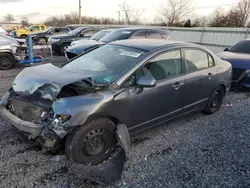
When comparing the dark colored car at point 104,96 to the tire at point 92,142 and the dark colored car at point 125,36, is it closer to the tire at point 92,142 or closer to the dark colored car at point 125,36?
the tire at point 92,142

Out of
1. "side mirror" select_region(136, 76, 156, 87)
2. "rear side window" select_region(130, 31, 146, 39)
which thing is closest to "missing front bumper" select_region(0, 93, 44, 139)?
"side mirror" select_region(136, 76, 156, 87)

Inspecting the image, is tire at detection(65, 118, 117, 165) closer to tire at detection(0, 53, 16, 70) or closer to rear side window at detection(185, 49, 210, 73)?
rear side window at detection(185, 49, 210, 73)

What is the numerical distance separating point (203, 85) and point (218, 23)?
1225 inches

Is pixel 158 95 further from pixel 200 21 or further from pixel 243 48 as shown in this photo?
pixel 200 21

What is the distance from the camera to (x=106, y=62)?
10.5 feet

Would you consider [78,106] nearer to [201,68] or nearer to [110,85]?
[110,85]

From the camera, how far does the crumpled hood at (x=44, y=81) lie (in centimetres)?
250

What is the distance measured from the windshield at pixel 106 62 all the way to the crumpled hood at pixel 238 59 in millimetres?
4053

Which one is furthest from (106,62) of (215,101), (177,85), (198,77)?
(215,101)

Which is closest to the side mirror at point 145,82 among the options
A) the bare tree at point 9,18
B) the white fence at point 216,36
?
the white fence at point 216,36

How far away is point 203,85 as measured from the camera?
3.73 meters

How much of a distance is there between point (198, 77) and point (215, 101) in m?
1.12

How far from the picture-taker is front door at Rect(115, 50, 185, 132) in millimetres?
2777

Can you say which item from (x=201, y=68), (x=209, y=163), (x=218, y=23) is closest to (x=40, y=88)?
(x=209, y=163)
